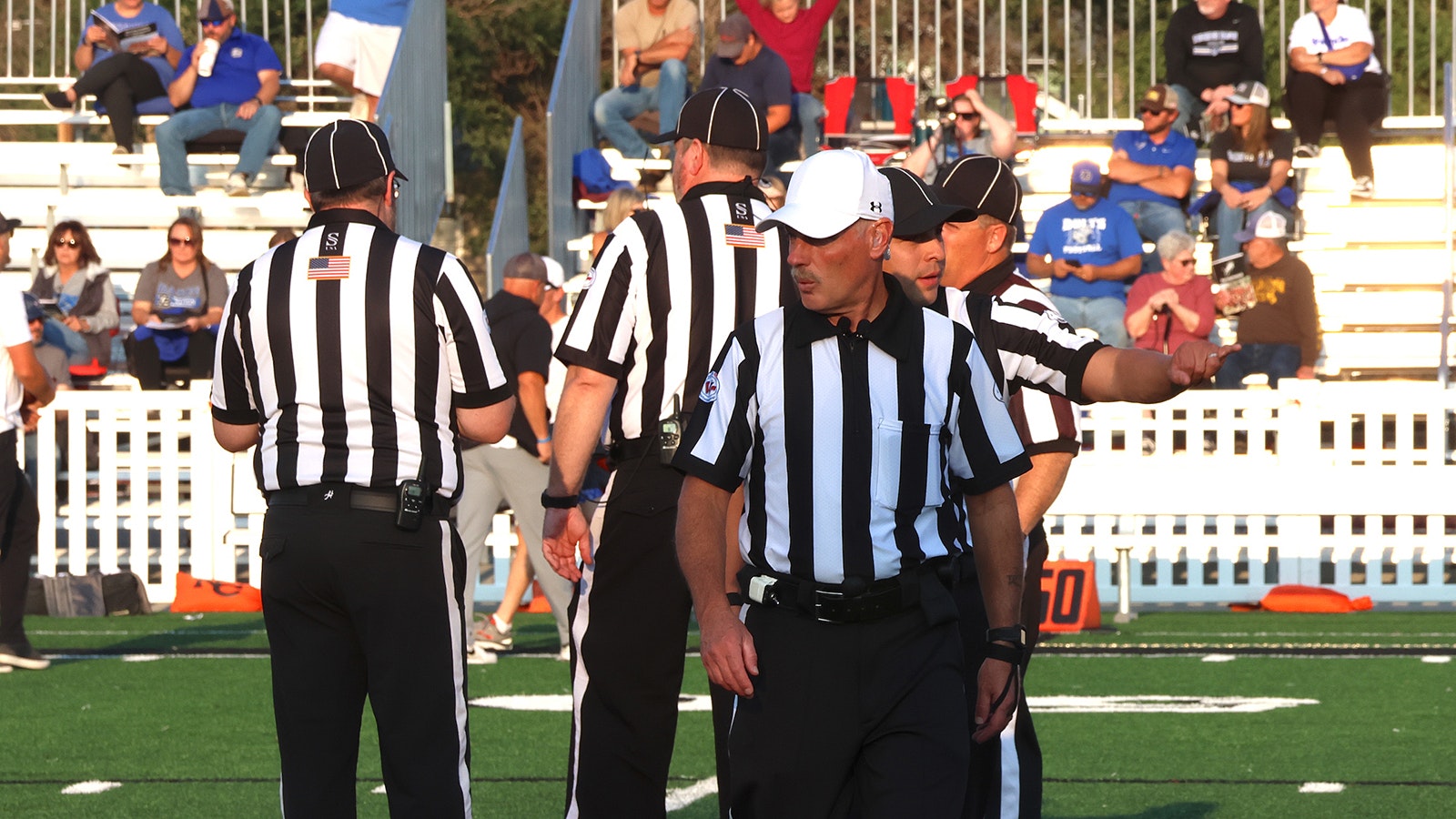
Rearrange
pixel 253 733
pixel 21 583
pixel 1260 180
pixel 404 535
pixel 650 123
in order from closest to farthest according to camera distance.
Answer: pixel 404 535 → pixel 253 733 → pixel 21 583 → pixel 1260 180 → pixel 650 123

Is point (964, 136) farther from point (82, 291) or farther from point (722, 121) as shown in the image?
point (722, 121)

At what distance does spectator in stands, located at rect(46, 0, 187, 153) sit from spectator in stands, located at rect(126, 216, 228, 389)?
2.86 m

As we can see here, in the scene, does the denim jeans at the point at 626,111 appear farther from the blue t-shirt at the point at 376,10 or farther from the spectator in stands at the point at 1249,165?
the spectator in stands at the point at 1249,165

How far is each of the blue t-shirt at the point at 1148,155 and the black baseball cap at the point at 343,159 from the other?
10.8 metres

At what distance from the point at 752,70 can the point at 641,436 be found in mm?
10668

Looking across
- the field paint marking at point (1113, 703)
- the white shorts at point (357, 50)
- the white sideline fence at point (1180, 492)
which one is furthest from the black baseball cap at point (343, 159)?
the white shorts at point (357, 50)

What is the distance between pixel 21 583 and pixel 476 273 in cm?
2212

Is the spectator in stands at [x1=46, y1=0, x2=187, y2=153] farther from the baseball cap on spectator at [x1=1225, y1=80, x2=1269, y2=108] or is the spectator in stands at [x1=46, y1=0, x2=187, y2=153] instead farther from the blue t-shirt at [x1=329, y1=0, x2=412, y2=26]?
the baseball cap on spectator at [x1=1225, y1=80, x2=1269, y2=108]

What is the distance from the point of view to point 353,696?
476cm

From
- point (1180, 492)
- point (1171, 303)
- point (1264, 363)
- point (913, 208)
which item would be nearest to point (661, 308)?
point (913, 208)

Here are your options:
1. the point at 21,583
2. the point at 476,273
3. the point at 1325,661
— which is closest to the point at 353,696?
the point at 21,583

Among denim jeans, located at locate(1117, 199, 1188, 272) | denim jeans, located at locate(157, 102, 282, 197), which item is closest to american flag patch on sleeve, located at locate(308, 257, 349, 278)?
denim jeans, located at locate(1117, 199, 1188, 272)

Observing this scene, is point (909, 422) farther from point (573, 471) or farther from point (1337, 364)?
point (1337, 364)

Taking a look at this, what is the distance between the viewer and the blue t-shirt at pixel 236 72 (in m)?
15.5
